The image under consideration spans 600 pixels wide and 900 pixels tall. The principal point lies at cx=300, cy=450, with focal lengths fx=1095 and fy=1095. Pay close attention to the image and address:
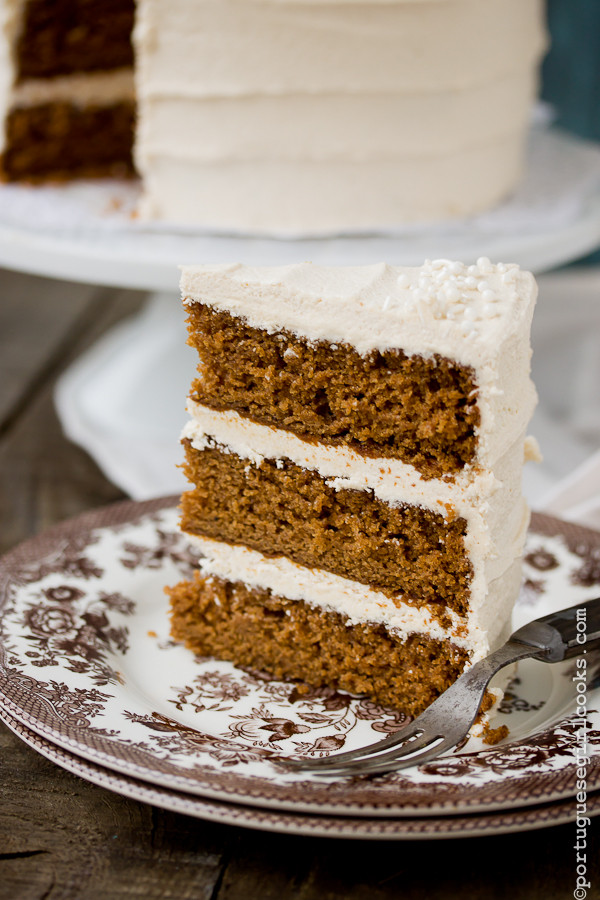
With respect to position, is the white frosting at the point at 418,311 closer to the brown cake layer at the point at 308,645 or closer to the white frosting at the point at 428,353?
the white frosting at the point at 428,353

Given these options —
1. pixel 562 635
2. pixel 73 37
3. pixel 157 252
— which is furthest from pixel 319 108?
pixel 562 635

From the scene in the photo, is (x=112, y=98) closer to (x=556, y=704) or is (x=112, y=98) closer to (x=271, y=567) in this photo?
(x=271, y=567)

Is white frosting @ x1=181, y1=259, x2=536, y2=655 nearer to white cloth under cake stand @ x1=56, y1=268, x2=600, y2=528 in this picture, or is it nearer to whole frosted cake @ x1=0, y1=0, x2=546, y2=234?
white cloth under cake stand @ x1=56, y1=268, x2=600, y2=528

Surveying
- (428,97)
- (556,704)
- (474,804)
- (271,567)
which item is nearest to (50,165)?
(428,97)

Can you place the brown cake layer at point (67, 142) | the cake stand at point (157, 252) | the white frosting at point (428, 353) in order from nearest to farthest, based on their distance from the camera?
the white frosting at point (428, 353), the cake stand at point (157, 252), the brown cake layer at point (67, 142)

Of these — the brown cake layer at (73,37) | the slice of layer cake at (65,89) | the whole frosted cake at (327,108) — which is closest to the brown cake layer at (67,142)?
the slice of layer cake at (65,89)

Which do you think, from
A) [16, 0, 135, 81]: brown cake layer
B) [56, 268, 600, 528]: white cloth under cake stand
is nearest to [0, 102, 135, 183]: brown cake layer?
[16, 0, 135, 81]: brown cake layer
